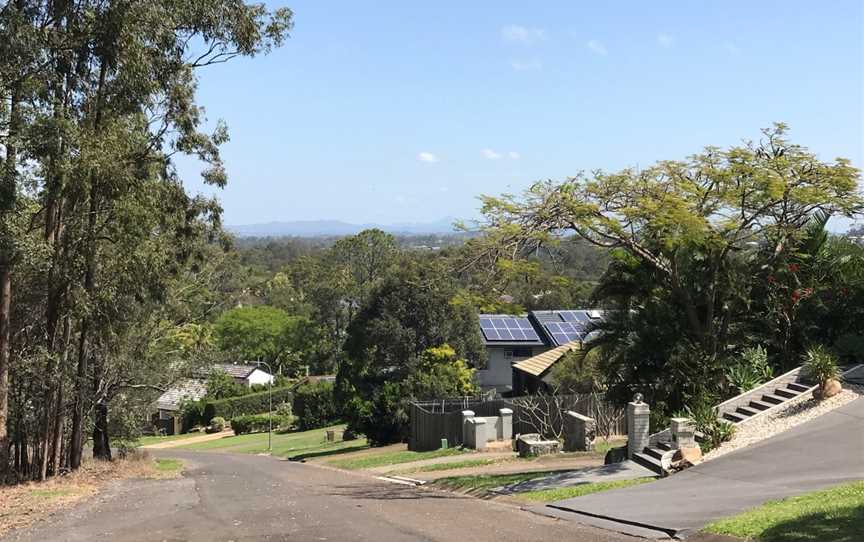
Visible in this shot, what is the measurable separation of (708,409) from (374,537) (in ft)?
28.8

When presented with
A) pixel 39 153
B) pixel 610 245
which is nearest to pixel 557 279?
pixel 610 245

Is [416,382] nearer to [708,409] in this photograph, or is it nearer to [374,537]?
[708,409]

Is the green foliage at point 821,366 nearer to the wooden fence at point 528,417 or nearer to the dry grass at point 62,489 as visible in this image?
the wooden fence at point 528,417

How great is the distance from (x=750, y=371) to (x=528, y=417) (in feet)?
34.4

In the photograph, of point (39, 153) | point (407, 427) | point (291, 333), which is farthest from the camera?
point (291, 333)

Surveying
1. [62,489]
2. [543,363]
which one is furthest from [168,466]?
[543,363]

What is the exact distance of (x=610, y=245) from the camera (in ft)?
61.9

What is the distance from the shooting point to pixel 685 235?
18453mm

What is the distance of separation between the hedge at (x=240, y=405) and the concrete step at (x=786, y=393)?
2121 inches

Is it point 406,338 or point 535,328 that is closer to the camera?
point 406,338

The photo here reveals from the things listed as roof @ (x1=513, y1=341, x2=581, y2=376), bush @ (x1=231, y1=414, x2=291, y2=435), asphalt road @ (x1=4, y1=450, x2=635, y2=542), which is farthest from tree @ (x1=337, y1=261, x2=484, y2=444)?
asphalt road @ (x1=4, y1=450, x2=635, y2=542)

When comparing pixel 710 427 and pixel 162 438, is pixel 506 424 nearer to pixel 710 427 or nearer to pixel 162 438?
pixel 710 427

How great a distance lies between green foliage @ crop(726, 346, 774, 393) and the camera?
19297 mm

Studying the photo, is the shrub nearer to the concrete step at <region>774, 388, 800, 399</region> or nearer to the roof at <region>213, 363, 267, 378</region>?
the roof at <region>213, 363, 267, 378</region>
